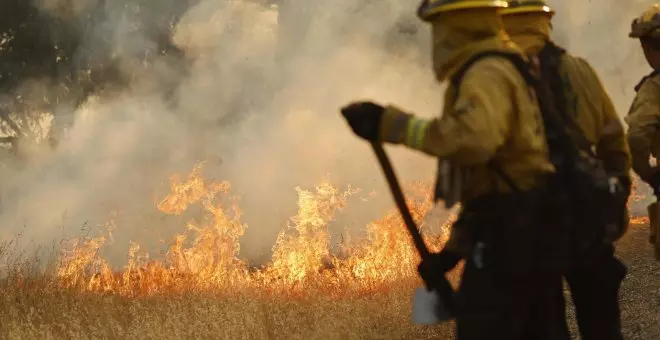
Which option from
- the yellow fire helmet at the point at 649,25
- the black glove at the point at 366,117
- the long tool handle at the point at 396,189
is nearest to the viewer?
the black glove at the point at 366,117

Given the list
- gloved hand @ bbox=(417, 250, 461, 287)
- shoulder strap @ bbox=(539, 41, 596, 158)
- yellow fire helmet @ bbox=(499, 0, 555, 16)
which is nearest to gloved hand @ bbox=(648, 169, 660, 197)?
shoulder strap @ bbox=(539, 41, 596, 158)

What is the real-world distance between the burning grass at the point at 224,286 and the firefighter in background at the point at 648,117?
1.70m

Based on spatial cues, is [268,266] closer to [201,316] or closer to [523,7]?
[201,316]

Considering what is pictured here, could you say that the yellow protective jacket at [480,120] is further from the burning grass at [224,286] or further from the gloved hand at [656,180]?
the burning grass at [224,286]

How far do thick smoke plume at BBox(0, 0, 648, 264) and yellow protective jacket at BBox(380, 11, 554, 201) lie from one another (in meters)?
6.16

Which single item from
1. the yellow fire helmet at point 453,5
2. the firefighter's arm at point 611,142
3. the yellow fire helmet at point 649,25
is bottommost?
the firefighter's arm at point 611,142

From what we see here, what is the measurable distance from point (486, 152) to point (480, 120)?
0.34 feet

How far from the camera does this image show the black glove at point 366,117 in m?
2.49

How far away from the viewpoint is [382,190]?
9102 mm

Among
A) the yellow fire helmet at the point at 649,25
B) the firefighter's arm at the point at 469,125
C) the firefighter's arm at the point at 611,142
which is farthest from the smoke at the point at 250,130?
the firefighter's arm at the point at 469,125

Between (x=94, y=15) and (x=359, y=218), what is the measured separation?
8.53 metres

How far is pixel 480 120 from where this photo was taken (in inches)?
91.3

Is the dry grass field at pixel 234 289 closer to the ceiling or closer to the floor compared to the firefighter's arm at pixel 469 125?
closer to the floor

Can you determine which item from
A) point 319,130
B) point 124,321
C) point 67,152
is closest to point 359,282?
point 124,321
